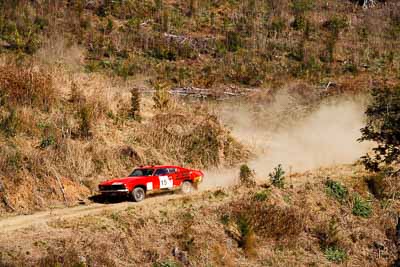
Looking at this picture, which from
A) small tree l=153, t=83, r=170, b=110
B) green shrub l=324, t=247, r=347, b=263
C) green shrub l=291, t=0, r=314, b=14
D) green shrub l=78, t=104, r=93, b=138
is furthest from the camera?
green shrub l=291, t=0, r=314, b=14

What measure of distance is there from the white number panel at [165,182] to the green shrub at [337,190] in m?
6.30

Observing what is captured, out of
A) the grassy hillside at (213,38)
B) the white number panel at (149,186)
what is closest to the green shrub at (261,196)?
the white number panel at (149,186)

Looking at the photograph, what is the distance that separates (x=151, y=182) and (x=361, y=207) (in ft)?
27.6

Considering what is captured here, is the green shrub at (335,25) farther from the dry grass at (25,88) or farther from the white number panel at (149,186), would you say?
the white number panel at (149,186)

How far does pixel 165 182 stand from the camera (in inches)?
861

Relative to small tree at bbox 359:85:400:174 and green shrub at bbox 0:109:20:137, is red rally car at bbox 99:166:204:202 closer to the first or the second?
green shrub at bbox 0:109:20:137

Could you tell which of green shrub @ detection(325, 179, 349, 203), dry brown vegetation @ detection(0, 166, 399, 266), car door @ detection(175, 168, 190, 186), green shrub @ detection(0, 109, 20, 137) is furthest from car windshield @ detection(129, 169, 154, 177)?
green shrub @ detection(325, 179, 349, 203)

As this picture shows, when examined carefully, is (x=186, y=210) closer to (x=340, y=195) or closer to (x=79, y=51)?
(x=340, y=195)

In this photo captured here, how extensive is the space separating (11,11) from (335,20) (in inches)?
1071

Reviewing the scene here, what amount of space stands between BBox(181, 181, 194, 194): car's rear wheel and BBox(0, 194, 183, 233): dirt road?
1.87 ft

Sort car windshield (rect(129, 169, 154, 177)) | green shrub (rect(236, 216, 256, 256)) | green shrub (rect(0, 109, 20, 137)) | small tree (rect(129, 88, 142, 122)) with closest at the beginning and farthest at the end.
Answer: green shrub (rect(236, 216, 256, 256))
car windshield (rect(129, 169, 154, 177))
green shrub (rect(0, 109, 20, 137))
small tree (rect(129, 88, 142, 122))

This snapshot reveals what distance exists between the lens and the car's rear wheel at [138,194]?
20.7 m

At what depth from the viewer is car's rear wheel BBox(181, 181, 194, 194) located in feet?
74.0

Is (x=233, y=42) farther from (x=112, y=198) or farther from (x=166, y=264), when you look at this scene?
(x=166, y=264)
